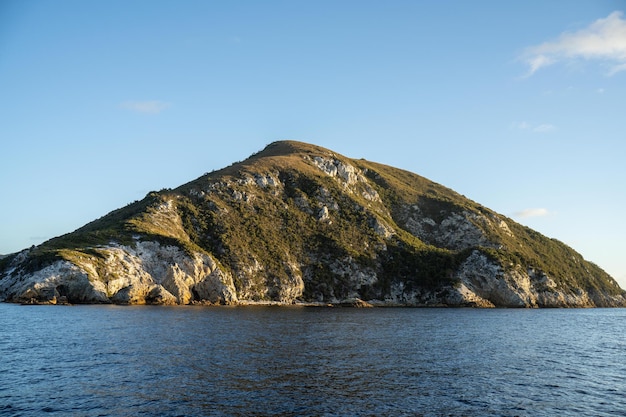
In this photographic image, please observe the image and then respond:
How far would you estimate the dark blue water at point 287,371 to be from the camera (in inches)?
1278

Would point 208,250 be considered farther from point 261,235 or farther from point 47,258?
point 47,258

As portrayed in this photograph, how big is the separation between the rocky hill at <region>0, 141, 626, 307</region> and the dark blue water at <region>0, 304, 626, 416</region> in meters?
40.4

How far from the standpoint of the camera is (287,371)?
43.0 m

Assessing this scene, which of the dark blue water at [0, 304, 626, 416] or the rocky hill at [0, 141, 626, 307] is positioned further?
the rocky hill at [0, 141, 626, 307]

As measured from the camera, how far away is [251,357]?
49.0 meters

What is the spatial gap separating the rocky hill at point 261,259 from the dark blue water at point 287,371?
1590 inches

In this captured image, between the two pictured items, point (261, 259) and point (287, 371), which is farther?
point (261, 259)

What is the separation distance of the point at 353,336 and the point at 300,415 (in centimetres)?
3972

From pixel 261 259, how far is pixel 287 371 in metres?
110

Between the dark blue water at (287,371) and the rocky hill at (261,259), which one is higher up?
the rocky hill at (261,259)

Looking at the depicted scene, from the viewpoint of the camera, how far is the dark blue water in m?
32.5

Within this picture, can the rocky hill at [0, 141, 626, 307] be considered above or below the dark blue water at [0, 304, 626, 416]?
above

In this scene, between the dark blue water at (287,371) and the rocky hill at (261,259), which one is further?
the rocky hill at (261,259)

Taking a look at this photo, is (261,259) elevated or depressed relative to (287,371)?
elevated
